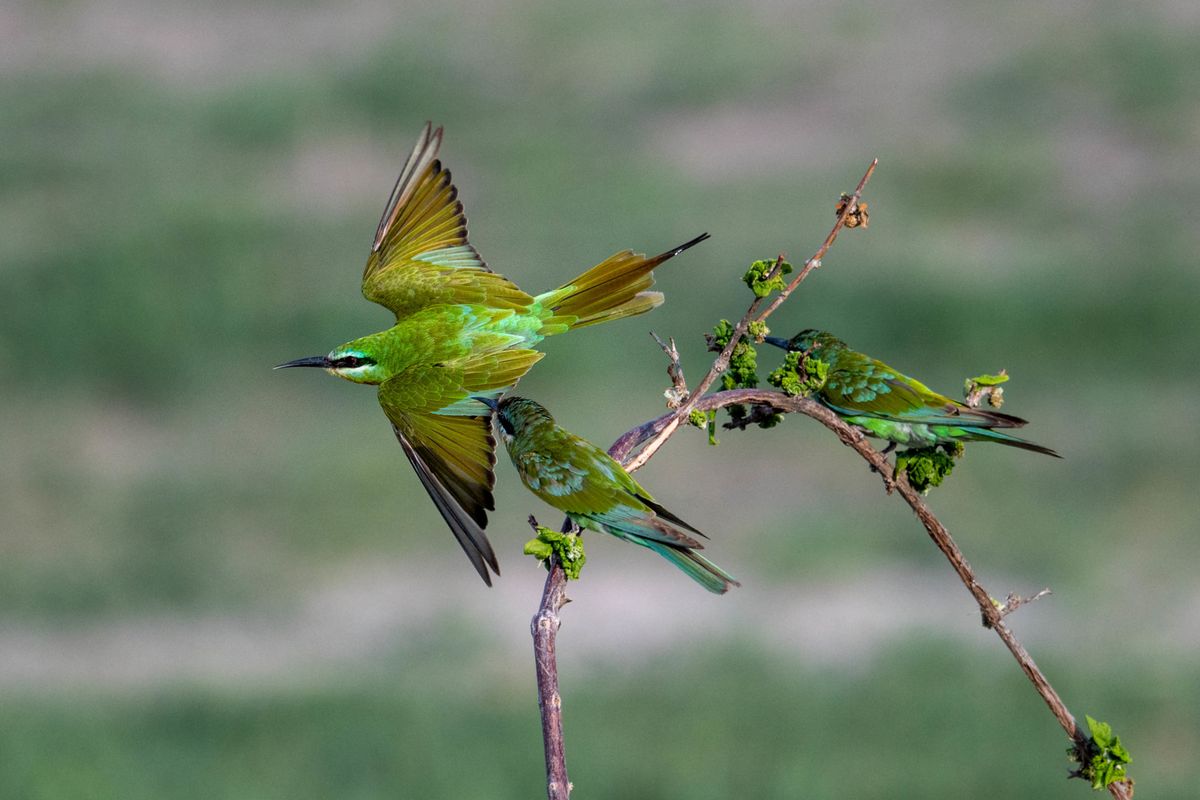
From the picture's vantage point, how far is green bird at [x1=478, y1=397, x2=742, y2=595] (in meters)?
2.28

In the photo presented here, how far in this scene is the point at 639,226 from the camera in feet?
52.3

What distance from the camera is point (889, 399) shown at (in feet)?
8.73

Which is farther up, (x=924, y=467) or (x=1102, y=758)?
(x=924, y=467)

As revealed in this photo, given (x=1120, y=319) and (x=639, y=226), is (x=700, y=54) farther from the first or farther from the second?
(x=1120, y=319)

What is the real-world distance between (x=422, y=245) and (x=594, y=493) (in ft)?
3.46

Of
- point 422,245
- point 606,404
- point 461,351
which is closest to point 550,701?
point 461,351

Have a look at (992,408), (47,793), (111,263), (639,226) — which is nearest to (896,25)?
(639,226)

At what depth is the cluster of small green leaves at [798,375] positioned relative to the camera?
2119 mm

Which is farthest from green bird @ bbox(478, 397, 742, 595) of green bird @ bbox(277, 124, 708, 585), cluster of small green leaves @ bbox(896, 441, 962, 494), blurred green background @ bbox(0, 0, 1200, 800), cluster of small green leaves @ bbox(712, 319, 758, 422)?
blurred green background @ bbox(0, 0, 1200, 800)

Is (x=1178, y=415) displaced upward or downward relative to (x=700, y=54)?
downward

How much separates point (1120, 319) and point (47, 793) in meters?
10.4

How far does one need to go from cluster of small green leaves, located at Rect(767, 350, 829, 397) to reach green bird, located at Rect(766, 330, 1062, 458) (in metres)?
0.40

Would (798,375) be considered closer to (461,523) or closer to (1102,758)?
(461,523)

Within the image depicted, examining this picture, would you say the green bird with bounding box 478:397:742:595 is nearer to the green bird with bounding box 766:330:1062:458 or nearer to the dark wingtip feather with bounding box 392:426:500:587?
the dark wingtip feather with bounding box 392:426:500:587
